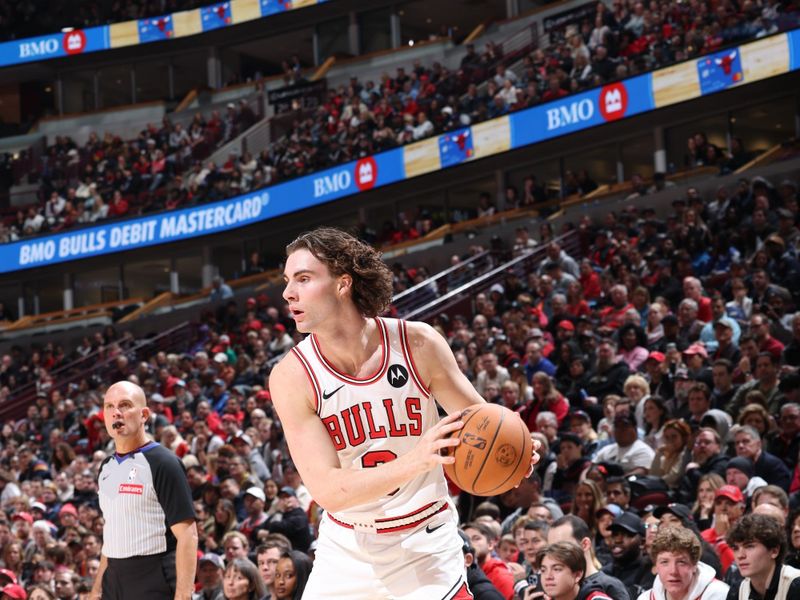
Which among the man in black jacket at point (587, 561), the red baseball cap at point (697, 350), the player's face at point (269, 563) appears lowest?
the player's face at point (269, 563)

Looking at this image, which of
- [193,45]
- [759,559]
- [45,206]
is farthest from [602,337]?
[193,45]

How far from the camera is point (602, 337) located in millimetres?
14523

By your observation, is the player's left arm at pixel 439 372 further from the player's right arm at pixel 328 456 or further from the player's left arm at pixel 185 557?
the player's left arm at pixel 185 557

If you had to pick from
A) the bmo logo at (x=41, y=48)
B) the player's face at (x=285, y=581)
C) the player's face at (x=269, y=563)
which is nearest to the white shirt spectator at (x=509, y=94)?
the player's face at (x=269, y=563)

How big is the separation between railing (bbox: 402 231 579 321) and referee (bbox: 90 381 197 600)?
1372 cm

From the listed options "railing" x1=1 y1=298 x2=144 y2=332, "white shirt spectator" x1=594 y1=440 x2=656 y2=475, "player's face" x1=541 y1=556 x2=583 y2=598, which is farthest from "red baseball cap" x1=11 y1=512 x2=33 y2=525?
"railing" x1=1 y1=298 x2=144 y2=332

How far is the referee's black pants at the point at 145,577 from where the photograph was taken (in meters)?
6.37

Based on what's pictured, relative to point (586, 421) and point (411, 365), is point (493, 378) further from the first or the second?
point (411, 365)

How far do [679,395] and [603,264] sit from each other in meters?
6.86

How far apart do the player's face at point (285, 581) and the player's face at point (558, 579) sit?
2.16 m

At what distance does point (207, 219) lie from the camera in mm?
30656

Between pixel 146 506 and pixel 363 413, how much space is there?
8.54 feet

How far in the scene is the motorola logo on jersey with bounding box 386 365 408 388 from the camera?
Answer: 443 centimetres

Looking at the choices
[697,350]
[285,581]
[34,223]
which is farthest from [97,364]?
[285,581]
